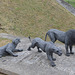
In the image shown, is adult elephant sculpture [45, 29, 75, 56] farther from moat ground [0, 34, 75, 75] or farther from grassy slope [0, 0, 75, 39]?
grassy slope [0, 0, 75, 39]

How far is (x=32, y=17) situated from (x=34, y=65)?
38.9ft

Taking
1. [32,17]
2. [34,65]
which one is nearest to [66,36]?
[34,65]

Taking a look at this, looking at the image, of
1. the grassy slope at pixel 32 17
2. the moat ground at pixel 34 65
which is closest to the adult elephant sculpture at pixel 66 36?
Answer: the moat ground at pixel 34 65

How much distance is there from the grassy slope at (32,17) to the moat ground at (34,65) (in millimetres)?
6768

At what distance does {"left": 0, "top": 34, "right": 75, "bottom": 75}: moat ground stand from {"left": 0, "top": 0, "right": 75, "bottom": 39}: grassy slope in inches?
266

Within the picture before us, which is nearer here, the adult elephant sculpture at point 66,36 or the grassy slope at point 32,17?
the adult elephant sculpture at point 66,36

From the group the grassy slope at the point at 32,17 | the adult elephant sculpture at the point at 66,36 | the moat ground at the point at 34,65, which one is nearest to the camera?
the moat ground at the point at 34,65

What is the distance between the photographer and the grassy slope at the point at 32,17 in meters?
13.6

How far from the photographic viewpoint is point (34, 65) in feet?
17.7

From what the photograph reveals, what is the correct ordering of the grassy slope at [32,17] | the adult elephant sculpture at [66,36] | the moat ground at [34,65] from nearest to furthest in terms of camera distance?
the moat ground at [34,65]
the adult elephant sculpture at [66,36]
the grassy slope at [32,17]

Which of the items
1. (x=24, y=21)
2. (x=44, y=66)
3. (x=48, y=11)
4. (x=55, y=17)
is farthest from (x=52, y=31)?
(x=48, y=11)

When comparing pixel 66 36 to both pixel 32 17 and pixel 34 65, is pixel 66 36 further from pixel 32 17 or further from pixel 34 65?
pixel 32 17

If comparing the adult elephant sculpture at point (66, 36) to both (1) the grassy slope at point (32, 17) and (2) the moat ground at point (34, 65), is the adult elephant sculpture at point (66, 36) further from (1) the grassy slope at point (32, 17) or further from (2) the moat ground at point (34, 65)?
(1) the grassy slope at point (32, 17)

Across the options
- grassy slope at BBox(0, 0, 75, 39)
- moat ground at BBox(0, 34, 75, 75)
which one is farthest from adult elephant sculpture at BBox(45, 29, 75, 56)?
grassy slope at BBox(0, 0, 75, 39)
